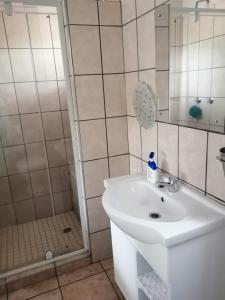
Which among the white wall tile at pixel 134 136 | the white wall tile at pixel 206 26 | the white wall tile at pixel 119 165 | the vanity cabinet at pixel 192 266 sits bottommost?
the vanity cabinet at pixel 192 266

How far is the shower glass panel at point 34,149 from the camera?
6.25ft

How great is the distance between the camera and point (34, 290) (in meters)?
1.66

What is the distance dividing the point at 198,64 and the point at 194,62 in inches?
1.0

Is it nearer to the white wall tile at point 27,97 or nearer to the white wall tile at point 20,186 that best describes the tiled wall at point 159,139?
the white wall tile at point 27,97

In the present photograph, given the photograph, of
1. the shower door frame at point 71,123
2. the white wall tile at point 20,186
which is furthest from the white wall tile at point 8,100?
the shower door frame at point 71,123

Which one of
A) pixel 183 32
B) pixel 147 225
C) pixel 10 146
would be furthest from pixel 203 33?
pixel 10 146

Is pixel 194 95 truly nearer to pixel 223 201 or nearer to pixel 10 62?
pixel 223 201

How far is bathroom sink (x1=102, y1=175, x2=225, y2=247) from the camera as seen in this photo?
2.93 feet

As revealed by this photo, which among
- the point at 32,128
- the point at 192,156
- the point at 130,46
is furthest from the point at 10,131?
the point at 192,156

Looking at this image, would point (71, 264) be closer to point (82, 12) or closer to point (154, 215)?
point (154, 215)

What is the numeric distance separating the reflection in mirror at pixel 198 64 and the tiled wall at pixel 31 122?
0.94 meters

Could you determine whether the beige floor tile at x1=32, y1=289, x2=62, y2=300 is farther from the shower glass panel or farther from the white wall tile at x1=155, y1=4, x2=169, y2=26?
the white wall tile at x1=155, y1=4, x2=169, y2=26

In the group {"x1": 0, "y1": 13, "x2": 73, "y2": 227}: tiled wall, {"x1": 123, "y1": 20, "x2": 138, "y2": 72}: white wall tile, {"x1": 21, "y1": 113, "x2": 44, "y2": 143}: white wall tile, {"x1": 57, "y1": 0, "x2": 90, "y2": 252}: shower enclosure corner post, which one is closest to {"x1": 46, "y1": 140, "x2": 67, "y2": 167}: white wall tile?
{"x1": 0, "y1": 13, "x2": 73, "y2": 227}: tiled wall

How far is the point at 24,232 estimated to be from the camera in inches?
86.5
